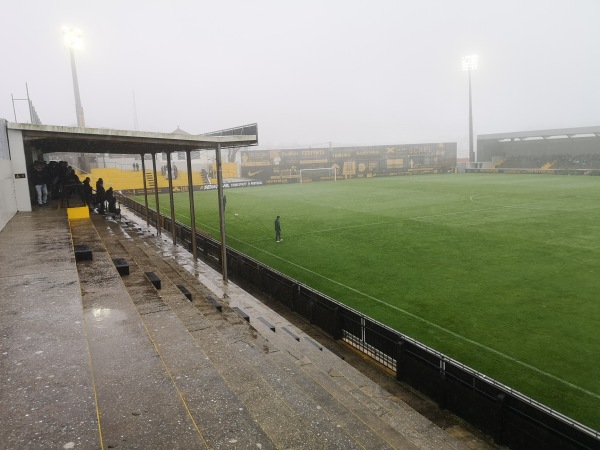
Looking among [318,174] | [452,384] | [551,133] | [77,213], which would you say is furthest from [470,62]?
[452,384]

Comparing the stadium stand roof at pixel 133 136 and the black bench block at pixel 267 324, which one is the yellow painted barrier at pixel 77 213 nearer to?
the stadium stand roof at pixel 133 136

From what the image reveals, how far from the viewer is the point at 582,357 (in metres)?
9.11

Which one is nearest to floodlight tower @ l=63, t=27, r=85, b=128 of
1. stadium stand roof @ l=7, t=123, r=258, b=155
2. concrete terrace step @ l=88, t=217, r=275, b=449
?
stadium stand roof @ l=7, t=123, r=258, b=155

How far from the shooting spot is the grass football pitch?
9.15m

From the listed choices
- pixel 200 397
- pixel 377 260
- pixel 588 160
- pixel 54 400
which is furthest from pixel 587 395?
pixel 588 160

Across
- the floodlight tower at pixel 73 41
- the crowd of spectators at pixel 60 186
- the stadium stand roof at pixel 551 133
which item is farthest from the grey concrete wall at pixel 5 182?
the stadium stand roof at pixel 551 133

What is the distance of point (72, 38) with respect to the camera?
128 ft

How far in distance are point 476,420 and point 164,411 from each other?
505cm

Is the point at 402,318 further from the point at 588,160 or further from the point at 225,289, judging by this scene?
the point at 588,160

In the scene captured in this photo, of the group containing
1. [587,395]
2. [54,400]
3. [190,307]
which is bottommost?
[587,395]

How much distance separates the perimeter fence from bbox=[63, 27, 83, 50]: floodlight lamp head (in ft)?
121

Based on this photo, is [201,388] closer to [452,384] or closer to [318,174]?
[452,384]

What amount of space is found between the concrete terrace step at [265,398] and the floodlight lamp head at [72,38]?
40112 millimetres

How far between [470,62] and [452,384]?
73.9 metres
